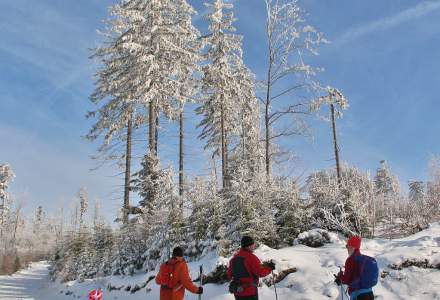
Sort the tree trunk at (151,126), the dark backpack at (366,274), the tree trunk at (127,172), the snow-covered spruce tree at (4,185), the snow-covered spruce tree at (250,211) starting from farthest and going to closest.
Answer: the snow-covered spruce tree at (4,185)
the tree trunk at (151,126)
the tree trunk at (127,172)
the snow-covered spruce tree at (250,211)
the dark backpack at (366,274)

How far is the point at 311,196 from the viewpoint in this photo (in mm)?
15477

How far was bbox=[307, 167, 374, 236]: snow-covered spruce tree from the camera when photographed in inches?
541

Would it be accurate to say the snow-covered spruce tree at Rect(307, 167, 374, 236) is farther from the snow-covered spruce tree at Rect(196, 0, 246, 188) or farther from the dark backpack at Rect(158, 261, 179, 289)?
the snow-covered spruce tree at Rect(196, 0, 246, 188)

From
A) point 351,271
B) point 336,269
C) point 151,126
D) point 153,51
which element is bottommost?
point 336,269

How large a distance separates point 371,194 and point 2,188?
223 ft

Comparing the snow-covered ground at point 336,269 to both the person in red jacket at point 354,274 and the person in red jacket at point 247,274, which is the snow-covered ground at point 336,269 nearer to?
the person in red jacket at point 247,274

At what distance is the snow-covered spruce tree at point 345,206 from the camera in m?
13.7

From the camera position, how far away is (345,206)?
570 inches

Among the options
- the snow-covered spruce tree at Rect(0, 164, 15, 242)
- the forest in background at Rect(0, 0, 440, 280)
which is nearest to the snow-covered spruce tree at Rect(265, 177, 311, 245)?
the forest in background at Rect(0, 0, 440, 280)

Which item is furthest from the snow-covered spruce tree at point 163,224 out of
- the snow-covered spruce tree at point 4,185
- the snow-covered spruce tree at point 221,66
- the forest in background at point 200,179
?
the snow-covered spruce tree at point 4,185

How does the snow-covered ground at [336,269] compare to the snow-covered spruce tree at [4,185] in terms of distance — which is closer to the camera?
the snow-covered ground at [336,269]

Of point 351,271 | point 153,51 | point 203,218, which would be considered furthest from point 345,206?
point 153,51

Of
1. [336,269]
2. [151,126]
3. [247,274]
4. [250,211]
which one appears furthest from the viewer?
[151,126]

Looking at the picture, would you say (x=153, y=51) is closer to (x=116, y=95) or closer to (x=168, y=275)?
(x=116, y=95)
